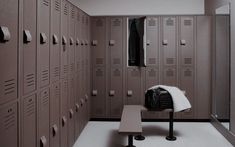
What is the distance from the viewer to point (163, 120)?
5145mm

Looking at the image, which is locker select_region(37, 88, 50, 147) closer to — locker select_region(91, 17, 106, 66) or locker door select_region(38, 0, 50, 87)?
locker door select_region(38, 0, 50, 87)

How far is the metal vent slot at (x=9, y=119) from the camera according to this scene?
5.63 ft

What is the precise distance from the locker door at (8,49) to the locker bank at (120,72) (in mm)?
16

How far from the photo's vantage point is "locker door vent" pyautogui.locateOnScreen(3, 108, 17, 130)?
5.62 ft

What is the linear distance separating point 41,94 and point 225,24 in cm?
307

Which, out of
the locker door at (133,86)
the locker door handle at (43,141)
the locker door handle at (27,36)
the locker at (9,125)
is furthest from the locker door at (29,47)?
the locker door at (133,86)

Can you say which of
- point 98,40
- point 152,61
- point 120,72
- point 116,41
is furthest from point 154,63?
point 98,40

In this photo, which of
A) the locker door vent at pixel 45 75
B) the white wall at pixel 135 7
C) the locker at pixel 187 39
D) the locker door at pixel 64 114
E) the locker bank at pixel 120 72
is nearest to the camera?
the locker bank at pixel 120 72

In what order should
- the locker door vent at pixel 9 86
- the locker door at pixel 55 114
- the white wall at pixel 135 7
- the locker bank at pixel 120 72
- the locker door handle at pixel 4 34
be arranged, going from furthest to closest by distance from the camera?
the white wall at pixel 135 7 → the locker door at pixel 55 114 → the locker bank at pixel 120 72 → the locker door vent at pixel 9 86 → the locker door handle at pixel 4 34

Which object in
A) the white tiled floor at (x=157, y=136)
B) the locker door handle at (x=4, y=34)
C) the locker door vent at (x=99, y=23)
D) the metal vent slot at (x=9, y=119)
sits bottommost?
the white tiled floor at (x=157, y=136)

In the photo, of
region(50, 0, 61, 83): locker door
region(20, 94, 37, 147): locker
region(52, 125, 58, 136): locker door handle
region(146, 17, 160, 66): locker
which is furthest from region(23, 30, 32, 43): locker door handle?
region(146, 17, 160, 66): locker

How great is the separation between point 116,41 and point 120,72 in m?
0.58

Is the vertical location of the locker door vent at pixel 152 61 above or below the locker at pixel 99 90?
above

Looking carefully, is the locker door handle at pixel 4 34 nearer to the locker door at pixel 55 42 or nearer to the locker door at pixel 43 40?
the locker door at pixel 43 40
